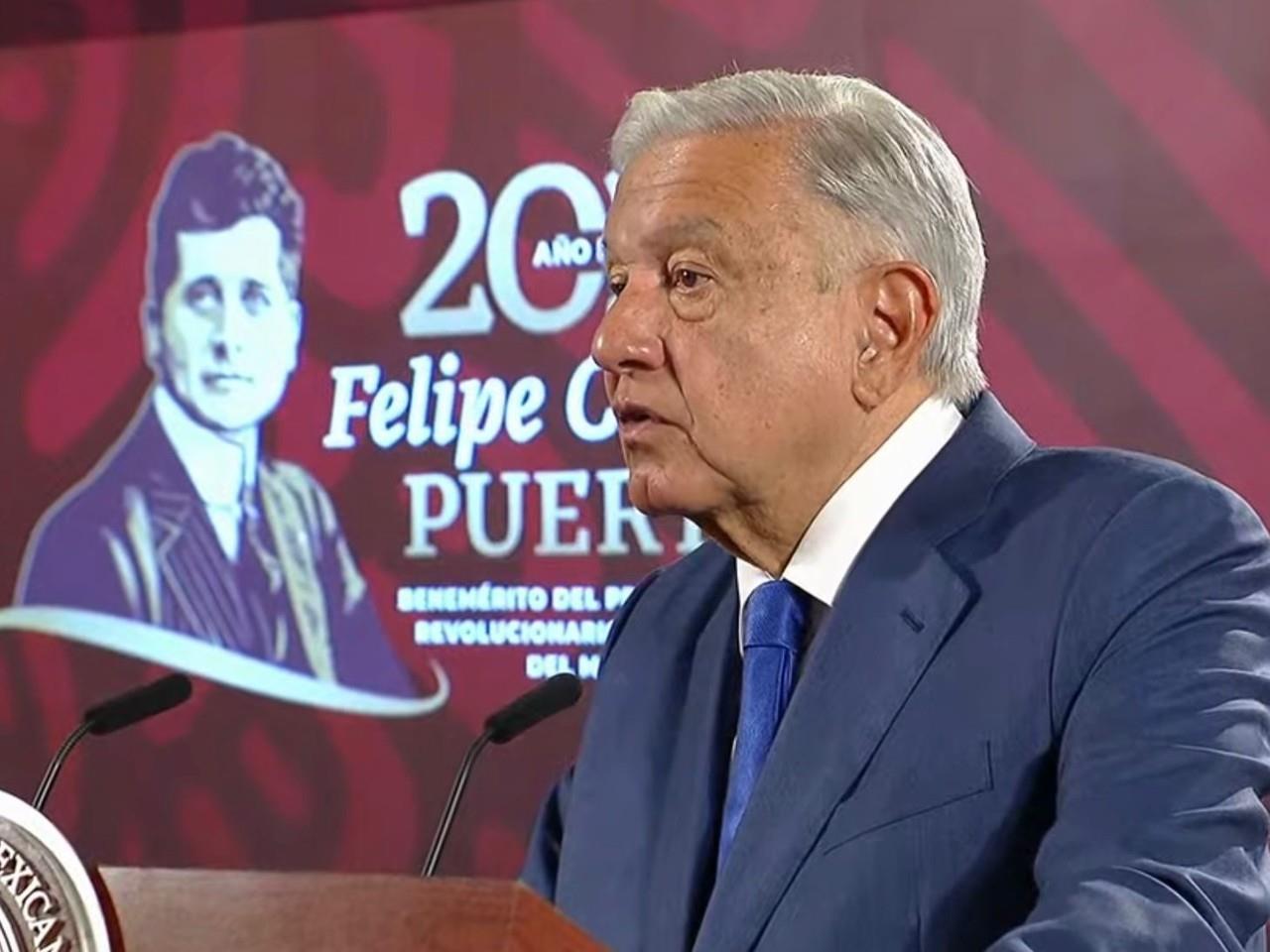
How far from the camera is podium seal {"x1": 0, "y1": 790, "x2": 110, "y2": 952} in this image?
1.20 m

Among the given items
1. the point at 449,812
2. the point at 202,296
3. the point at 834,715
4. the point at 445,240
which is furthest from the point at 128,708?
the point at 202,296

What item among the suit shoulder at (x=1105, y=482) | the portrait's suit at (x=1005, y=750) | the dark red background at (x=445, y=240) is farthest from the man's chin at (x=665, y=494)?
the dark red background at (x=445, y=240)

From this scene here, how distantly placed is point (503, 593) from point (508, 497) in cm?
17

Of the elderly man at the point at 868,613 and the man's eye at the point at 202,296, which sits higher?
the man's eye at the point at 202,296

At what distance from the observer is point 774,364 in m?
1.69

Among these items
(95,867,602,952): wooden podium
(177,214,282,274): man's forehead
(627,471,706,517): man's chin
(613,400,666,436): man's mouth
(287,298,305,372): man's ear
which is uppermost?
(177,214,282,274): man's forehead

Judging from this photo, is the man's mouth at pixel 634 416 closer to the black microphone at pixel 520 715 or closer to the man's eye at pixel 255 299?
the black microphone at pixel 520 715

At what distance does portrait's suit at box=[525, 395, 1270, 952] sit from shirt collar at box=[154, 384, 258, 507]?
226cm

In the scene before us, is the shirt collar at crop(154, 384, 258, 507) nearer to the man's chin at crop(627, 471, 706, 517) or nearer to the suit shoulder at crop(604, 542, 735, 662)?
the suit shoulder at crop(604, 542, 735, 662)

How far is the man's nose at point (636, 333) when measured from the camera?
1701mm

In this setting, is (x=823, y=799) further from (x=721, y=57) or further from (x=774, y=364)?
(x=721, y=57)

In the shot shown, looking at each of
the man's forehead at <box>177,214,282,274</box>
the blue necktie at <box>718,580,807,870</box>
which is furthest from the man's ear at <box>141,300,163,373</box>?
the blue necktie at <box>718,580,807,870</box>

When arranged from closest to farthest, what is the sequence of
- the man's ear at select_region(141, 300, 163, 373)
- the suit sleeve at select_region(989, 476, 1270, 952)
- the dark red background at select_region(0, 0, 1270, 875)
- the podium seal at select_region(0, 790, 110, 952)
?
the podium seal at select_region(0, 790, 110, 952)
the suit sleeve at select_region(989, 476, 1270, 952)
the dark red background at select_region(0, 0, 1270, 875)
the man's ear at select_region(141, 300, 163, 373)

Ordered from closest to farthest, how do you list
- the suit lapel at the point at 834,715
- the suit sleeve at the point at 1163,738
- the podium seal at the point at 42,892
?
the podium seal at the point at 42,892, the suit sleeve at the point at 1163,738, the suit lapel at the point at 834,715
